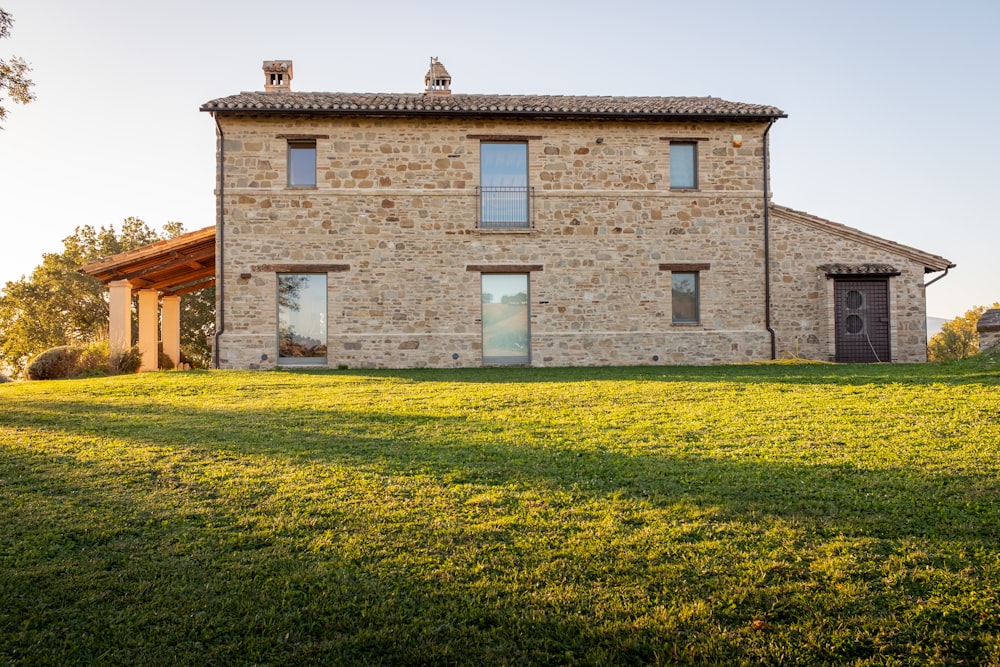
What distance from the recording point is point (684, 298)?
16.6 metres

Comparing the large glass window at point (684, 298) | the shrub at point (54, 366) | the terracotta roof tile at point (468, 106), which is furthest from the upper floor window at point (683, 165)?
the shrub at point (54, 366)

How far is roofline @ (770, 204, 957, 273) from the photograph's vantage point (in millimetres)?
16516

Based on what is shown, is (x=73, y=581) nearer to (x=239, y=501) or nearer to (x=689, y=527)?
(x=239, y=501)

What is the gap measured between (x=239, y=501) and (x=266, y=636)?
72.6 inches

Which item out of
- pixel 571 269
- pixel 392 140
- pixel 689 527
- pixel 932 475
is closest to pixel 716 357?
pixel 571 269

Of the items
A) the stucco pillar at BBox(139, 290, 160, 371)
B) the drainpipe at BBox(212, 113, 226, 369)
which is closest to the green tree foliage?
the stucco pillar at BBox(139, 290, 160, 371)

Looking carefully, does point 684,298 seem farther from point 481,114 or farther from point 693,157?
point 481,114

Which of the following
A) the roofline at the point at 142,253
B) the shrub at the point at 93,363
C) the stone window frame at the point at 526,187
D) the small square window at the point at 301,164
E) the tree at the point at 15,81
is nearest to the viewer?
the tree at the point at 15,81

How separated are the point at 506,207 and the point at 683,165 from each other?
4.79 meters

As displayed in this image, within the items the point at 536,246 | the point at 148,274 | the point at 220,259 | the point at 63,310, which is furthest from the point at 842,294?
the point at 63,310

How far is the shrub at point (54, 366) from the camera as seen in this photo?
14781 millimetres

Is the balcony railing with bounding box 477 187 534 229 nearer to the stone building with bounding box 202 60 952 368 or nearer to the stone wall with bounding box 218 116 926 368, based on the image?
the stone building with bounding box 202 60 952 368

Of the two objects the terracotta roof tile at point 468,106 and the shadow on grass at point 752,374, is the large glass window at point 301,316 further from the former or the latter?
the terracotta roof tile at point 468,106

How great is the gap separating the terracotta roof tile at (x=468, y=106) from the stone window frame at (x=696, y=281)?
147 inches
